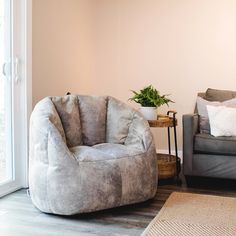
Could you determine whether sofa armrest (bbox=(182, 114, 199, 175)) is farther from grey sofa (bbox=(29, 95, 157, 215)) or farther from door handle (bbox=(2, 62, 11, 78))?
door handle (bbox=(2, 62, 11, 78))

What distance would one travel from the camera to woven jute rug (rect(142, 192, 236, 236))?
225 cm

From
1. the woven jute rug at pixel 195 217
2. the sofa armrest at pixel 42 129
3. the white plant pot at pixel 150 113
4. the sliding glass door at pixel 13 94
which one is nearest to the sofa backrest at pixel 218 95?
the white plant pot at pixel 150 113

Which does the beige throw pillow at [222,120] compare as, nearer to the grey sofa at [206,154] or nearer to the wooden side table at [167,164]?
the grey sofa at [206,154]

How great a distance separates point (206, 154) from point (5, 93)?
1.90 metres

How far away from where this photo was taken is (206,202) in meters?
2.85

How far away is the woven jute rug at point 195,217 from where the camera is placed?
2.25 m

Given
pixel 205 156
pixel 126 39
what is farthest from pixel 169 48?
pixel 205 156

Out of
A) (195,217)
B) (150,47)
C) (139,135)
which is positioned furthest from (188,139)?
(150,47)

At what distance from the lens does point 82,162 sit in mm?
2469

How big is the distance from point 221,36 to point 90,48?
1.60 meters

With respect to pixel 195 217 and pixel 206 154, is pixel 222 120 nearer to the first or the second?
pixel 206 154

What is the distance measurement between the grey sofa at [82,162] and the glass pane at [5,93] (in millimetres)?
Answer: 448

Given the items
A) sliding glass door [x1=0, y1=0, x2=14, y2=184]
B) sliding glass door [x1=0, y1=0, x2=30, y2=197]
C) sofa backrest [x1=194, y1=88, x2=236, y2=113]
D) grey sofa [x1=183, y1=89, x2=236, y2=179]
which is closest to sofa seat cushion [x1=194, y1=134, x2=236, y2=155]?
grey sofa [x1=183, y1=89, x2=236, y2=179]

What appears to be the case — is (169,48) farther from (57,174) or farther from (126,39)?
(57,174)
